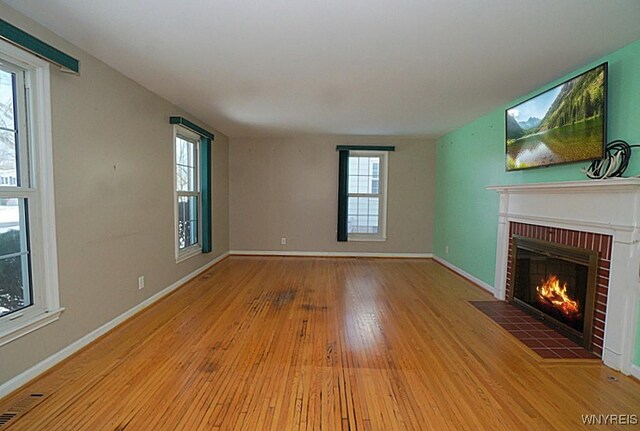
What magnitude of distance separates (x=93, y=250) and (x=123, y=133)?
114 cm

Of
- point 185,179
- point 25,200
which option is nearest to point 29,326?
point 25,200

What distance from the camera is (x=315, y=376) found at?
6.74ft

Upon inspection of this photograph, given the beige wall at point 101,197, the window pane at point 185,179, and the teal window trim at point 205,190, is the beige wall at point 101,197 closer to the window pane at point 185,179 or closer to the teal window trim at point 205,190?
the window pane at point 185,179

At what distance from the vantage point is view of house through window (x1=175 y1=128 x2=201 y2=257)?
4.15 m

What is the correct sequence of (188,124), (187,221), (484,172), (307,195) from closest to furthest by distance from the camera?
(188,124)
(484,172)
(187,221)
(307,195)

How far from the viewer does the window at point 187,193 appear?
411cm

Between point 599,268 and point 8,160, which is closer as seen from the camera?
point 8,160

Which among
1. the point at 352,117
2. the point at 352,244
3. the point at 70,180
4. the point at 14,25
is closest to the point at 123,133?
the point at 70,180

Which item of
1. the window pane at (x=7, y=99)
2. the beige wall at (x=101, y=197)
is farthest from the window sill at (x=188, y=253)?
the window pane at (x=7, y=99)

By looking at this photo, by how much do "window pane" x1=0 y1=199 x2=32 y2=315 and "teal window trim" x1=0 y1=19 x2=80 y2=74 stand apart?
3.15 ft

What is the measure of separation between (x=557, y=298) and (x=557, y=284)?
0.13 metres

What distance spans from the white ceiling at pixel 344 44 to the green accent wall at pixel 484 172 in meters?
0.27

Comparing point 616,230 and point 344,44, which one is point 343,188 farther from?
point 616,230

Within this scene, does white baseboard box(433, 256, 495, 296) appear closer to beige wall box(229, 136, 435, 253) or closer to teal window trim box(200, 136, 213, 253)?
beige wall box(229, 136, 435, 253)
